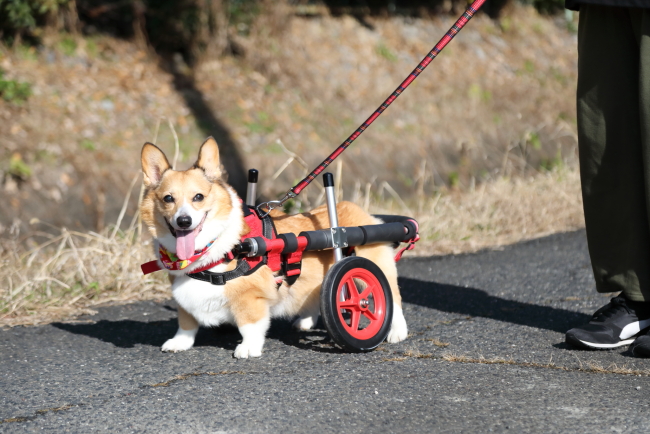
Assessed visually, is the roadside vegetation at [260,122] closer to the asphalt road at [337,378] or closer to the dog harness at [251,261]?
the asphalt road at [337,378]

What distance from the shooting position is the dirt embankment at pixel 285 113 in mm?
7766

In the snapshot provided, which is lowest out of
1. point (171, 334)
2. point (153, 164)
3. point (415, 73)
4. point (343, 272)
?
point (171, 334)

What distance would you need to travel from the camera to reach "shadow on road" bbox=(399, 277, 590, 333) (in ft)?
12.0

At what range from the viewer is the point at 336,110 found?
1045 centimetres

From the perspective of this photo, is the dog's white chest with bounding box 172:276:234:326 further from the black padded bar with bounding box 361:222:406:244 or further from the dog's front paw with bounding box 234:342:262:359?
the black padded bar with bounding box 361:222:406:244

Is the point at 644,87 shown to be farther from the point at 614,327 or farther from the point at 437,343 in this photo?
the point at 437,343

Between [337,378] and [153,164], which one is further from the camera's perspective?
[153,164]

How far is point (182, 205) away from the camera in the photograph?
312 cm

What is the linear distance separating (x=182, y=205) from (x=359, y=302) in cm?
90

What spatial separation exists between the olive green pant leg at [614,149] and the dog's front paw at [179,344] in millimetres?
1924

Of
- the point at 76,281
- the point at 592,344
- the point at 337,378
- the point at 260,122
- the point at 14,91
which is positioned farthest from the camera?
the point at 260,122

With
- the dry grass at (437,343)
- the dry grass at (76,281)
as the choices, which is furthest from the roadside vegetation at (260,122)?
the dry grass at (437,343)

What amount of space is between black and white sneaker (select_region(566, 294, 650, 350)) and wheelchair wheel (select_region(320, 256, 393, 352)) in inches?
32.7

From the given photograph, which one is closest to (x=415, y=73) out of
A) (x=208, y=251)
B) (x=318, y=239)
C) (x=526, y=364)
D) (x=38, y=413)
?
(x=318, y=239)
